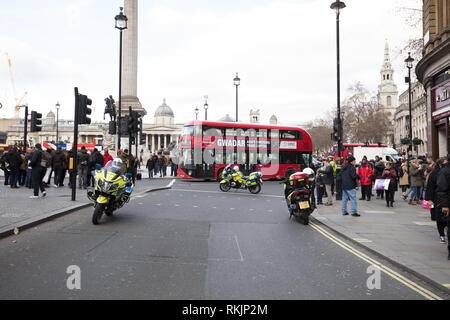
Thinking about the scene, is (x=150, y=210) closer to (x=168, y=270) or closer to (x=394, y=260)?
(x=168, y=270)

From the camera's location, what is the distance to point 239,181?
18.1 metres

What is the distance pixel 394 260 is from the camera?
569 cm

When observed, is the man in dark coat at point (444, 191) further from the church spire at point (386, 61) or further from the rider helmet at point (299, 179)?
the church spire at point (386, 61)

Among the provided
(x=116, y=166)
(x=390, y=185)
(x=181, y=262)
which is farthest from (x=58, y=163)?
(x=181, y=262)

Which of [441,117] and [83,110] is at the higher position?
[441,117]

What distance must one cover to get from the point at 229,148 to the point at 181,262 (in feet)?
64.1

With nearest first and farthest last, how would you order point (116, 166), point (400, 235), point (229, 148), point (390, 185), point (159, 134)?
point (400, 235) < point (116, 166) < point (390, 185) < point (229, 148) < point (159, 134)

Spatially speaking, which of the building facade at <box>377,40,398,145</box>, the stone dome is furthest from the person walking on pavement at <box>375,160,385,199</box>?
the stone dome

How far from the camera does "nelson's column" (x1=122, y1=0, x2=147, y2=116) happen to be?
39.2m

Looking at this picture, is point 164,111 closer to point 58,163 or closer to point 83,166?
point 58,163

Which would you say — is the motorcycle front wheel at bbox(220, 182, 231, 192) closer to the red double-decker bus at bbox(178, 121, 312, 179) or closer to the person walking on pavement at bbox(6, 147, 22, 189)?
the red double-decker bus at bbox(178, 121, 312, 179)

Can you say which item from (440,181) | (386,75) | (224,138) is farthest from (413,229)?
(386,75)

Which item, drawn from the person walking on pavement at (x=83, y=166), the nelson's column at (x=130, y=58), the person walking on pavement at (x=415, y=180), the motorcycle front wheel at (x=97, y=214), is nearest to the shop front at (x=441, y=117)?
the person walking on pavement at (x=415, y=180)
